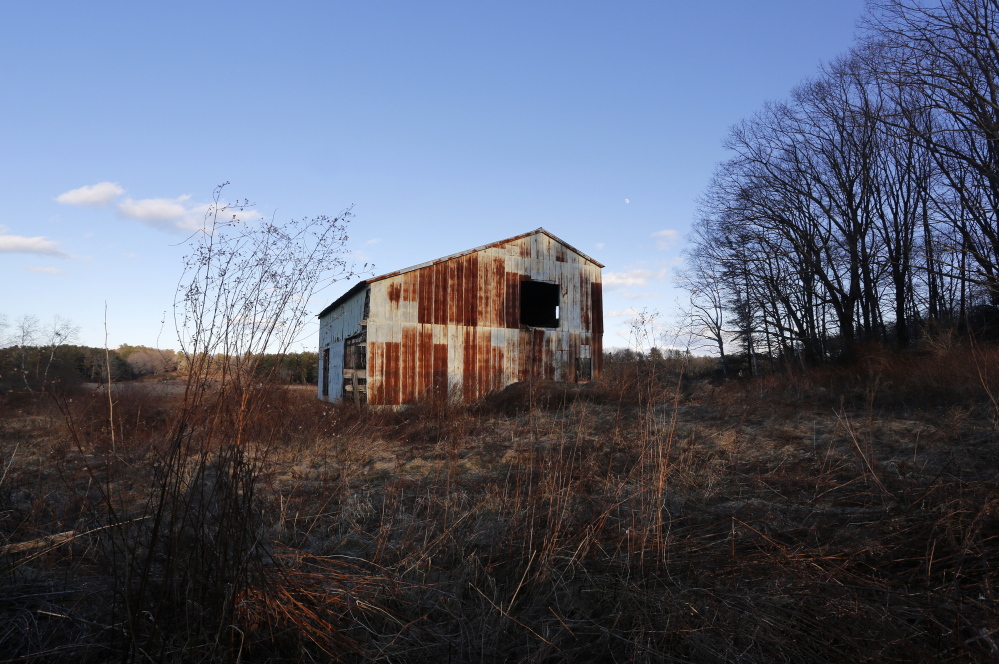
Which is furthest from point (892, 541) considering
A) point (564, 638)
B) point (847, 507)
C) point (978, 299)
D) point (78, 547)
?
point (978, 299)

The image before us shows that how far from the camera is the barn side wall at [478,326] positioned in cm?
1455

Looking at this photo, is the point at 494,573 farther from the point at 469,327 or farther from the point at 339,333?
the point at 339,333

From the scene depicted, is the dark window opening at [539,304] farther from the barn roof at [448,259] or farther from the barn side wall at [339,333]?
the barn side wall at [339,333]

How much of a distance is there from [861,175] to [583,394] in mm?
17213

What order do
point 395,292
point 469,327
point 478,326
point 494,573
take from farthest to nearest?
1. point 478,326
2. point 469,327
3. point 395,292
4. point 494,573

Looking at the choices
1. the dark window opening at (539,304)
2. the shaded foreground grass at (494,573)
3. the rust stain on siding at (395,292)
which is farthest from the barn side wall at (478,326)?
the shaded foreground grass at (494,573)

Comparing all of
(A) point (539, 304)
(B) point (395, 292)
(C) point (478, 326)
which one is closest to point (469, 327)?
(C) point (478, 326)

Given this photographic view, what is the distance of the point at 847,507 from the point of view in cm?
402

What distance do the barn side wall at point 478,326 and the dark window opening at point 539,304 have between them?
3.14ft

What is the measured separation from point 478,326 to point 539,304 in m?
4.12

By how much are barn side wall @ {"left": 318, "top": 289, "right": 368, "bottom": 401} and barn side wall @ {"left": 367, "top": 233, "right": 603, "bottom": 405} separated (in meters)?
1.18

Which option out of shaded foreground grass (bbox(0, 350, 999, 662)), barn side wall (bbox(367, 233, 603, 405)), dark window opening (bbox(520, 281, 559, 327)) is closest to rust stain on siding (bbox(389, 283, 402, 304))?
barn side wall (bbox(367, 233, 603, 405))

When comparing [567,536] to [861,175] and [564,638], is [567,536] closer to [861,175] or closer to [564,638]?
[564,638]

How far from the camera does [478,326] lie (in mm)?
15555
